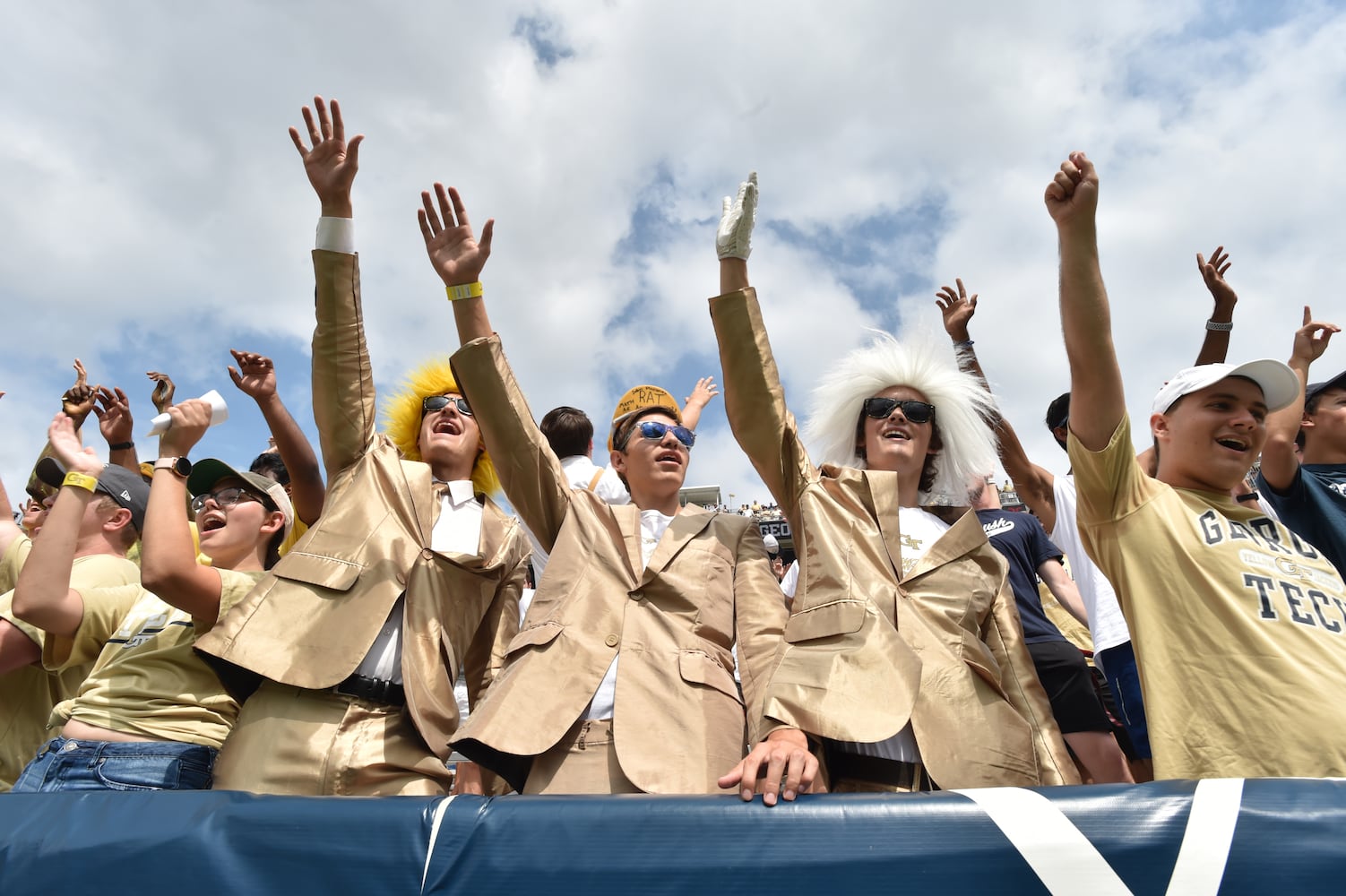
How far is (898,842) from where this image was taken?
4.65ft

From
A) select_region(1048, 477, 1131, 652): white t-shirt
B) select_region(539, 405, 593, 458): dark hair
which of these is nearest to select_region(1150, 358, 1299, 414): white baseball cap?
select_region(1048, 477, 1131, 652): white t-shirt

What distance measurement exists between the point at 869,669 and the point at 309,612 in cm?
160

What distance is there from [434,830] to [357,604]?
1083 millimetres

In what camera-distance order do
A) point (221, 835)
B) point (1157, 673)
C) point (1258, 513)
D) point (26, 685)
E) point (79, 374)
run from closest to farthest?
point (221, 835) < point (1157, 673) < point (1258, 513) < point (26, 685) < point (79, 374)

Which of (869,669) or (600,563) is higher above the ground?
(600,563)

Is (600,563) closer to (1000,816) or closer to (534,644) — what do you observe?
(534,644)

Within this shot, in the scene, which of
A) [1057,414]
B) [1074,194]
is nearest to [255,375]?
[1074,194]

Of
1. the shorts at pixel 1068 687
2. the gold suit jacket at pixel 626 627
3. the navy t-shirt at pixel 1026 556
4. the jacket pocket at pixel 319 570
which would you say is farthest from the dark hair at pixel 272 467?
the shorts at pixel 1068 687

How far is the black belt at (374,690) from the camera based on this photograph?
7.64 ft

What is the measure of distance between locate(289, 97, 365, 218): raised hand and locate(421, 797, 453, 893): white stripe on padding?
2105 millimetres

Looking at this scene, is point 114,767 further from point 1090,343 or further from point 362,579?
point 1090,343

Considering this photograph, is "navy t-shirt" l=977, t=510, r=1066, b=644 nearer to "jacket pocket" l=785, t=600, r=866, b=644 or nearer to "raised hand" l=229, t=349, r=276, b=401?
"jacket pocket" l=785, t=600, r=866, b=644

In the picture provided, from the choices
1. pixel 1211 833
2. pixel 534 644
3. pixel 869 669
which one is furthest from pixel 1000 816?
pixel 534 644

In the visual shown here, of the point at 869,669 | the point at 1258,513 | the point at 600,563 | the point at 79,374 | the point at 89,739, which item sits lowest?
the point at 89,739
